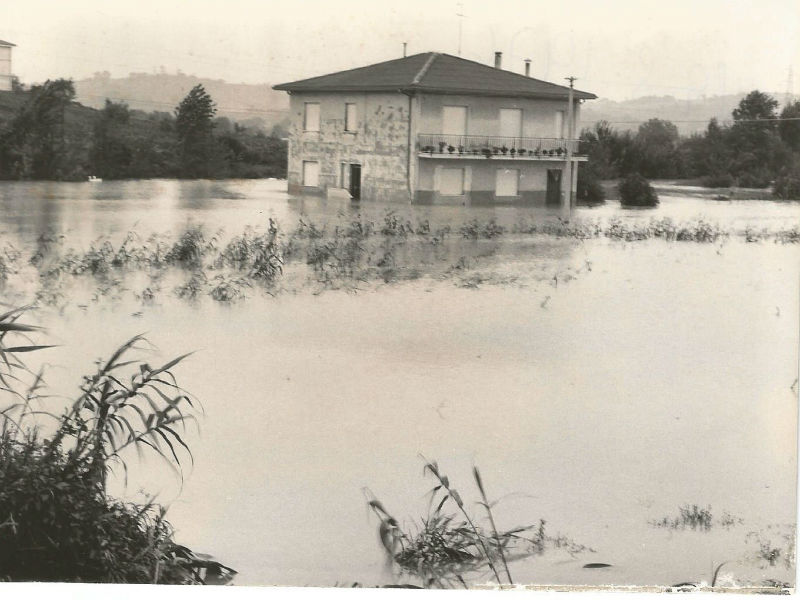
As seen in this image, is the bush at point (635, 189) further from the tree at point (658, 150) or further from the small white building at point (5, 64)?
the small white building at point (5, 64)

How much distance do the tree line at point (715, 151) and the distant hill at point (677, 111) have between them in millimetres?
29

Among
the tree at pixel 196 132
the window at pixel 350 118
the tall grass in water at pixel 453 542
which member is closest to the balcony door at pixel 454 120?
the window at pixel 350 118

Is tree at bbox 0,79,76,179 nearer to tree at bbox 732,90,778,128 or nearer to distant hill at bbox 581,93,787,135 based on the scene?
distant hill at bbox 581,93,787,135

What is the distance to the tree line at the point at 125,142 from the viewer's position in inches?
178

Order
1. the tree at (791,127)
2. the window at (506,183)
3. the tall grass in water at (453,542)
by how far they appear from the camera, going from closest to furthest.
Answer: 1. the tall grass in water at (453,542)
2. the tree at (791,127)
3. the window at (506,183)

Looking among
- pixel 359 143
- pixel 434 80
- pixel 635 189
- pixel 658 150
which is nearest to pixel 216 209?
pixel 359 143

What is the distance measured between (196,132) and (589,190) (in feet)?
6.11

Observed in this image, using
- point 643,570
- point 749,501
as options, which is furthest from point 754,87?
point 643,570

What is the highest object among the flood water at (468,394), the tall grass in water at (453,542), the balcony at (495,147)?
the balcony at (495,147)

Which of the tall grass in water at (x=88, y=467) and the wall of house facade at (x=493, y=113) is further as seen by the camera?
the wall of house facade at (x=493, y=113)

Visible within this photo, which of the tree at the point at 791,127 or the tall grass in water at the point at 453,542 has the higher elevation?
the tree at the point at 791,127

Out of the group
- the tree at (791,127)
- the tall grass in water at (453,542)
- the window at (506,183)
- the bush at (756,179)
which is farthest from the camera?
the window at (506,183)

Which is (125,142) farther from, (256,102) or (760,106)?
(760,106)

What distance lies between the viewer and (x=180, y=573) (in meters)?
4.40
